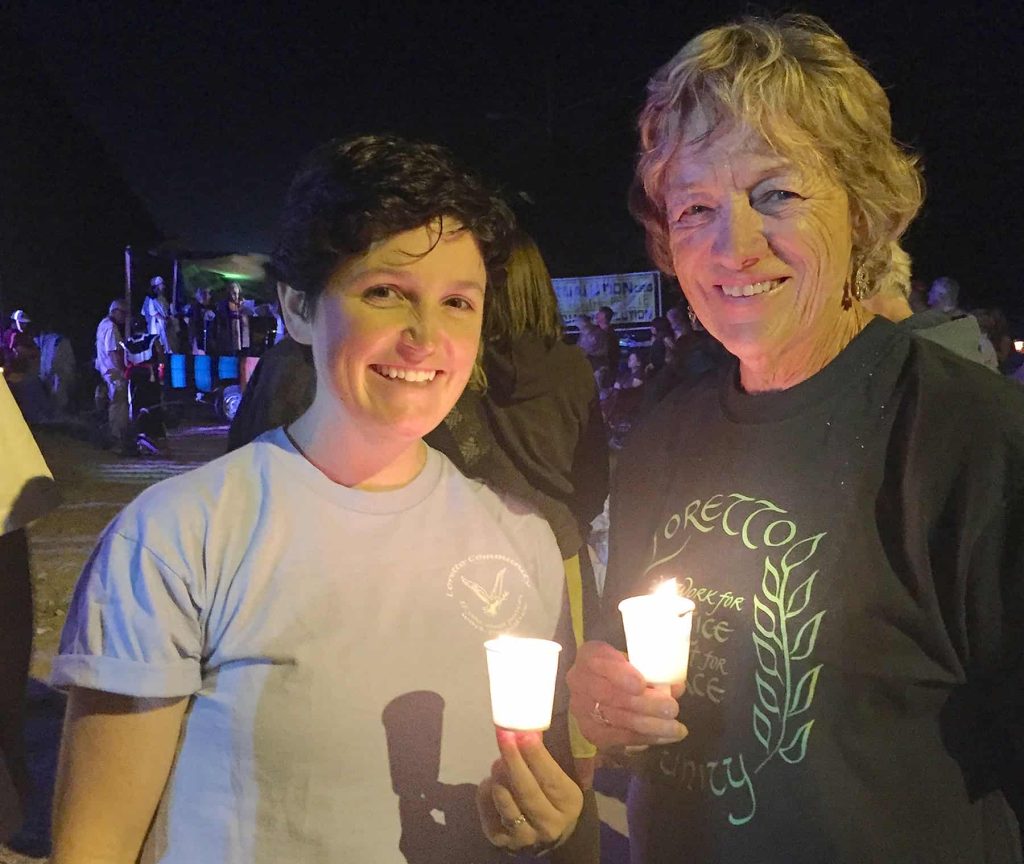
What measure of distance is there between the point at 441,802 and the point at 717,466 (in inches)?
34.3

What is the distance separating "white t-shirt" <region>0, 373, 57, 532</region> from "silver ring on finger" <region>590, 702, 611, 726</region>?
1394mm

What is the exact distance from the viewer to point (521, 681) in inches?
56.8

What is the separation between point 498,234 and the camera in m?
1.77

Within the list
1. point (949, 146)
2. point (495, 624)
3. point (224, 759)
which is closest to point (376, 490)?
point (495, 624)

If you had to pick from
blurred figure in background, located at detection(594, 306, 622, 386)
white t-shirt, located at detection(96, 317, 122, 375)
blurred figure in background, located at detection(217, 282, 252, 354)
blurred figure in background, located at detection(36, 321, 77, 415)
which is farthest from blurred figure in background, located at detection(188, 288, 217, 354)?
blurred figure in background, located at detection(594, 306, 622, 386)

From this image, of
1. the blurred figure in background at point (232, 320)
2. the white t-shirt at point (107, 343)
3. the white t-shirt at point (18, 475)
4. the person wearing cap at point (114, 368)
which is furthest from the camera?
the blurred figure in background at point (232, 320)

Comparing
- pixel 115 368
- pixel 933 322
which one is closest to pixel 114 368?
pixel 115 368

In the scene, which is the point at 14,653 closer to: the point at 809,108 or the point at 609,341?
the point at 809,108

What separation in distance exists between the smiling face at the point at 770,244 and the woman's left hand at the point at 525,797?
3.04 feet

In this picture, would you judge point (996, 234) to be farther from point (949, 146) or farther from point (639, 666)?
point (639, 666)

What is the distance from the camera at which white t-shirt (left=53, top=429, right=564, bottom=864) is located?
145 cm

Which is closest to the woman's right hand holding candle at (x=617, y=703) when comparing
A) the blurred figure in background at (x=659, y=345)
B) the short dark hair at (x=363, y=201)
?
the short dark hair at (x=363, y=201)

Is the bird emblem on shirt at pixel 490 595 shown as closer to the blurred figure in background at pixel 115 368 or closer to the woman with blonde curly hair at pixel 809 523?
the woman with blonde curly hair at pixel 809 523

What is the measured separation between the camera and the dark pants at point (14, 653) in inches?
80.8
